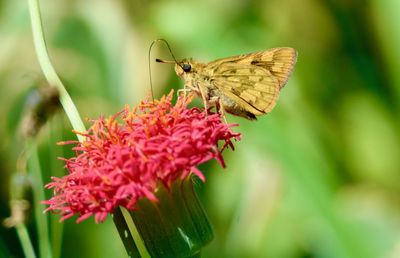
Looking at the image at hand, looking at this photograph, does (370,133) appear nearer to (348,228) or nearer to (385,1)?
(385,1)

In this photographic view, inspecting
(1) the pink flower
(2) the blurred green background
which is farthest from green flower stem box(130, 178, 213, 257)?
(2) the blurred green background

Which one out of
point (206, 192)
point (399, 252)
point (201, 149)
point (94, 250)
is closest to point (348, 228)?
point (399, 252)

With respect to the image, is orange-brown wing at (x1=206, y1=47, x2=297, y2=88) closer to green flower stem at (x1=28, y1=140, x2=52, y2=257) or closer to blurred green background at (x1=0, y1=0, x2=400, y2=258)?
green flower stem at (x1=28, y1=140, x2=52, y2=257)

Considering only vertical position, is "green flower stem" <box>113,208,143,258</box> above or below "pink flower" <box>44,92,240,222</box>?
below

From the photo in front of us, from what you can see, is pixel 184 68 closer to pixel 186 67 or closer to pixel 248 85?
pixel 186 67

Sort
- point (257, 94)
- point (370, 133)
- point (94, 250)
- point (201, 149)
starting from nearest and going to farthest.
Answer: point (201, 149) < point (257, 94) < point (94, 250) < point (370, 133)

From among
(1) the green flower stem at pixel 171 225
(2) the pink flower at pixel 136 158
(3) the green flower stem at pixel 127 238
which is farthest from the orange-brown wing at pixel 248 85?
(3) the green flower stem at pixel 127 238
